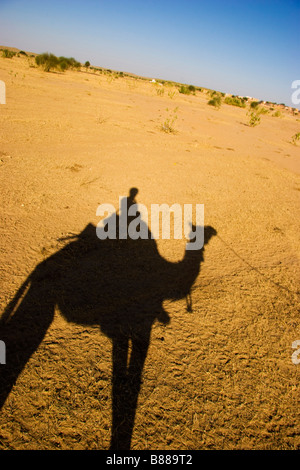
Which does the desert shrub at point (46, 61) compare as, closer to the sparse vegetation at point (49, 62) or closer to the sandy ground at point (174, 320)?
the sparse vegetation at point (49, 62)

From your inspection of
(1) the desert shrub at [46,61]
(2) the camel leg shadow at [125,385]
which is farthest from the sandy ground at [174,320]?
(1) the desert shrub at [46,61]

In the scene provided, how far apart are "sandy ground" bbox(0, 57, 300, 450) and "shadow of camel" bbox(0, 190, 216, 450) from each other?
0.21ft

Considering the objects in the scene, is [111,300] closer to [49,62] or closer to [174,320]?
[174,320]

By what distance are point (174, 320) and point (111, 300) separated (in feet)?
2.36

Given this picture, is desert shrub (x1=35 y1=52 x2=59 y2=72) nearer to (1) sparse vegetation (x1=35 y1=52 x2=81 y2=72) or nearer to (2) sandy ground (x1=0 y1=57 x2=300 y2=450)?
(1) sparse vegetation (x1=35 y1=52 x2=81 y2=72)

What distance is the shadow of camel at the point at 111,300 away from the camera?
1995 mm

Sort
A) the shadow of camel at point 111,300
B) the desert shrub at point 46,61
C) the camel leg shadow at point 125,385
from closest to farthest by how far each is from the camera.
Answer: the camel leg shadow at point 125,385
the shadow of camel at point 111,300
the desert shrub at point 46,61

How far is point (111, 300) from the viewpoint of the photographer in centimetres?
274

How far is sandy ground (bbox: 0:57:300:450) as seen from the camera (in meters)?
1.78

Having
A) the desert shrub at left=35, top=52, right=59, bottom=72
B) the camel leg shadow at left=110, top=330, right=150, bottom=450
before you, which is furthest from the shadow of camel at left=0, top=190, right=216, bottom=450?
the desert shrub at left=35, top=52, right=59, bottom=72

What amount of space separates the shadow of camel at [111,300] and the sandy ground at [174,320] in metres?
0.06

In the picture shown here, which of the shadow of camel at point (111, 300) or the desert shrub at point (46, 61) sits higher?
the desert shrub at point (46, 61)
